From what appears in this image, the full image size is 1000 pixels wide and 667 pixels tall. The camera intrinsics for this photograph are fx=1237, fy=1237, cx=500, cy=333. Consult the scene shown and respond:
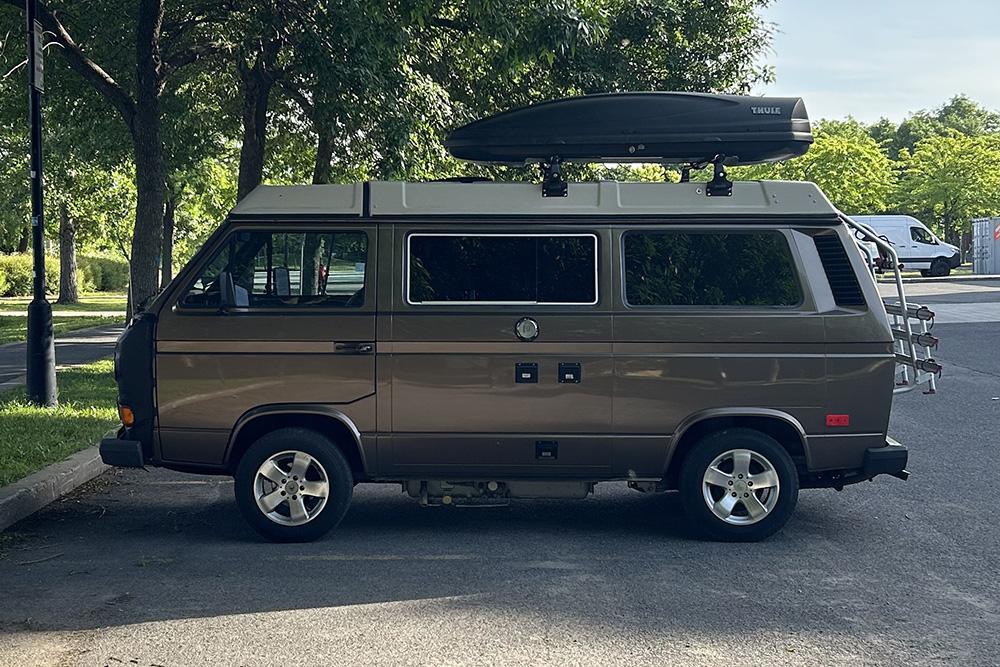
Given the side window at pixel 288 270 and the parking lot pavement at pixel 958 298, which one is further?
the parking lot pavement at pixel 958 298

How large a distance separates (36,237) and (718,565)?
832cm

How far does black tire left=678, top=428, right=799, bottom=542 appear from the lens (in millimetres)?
7434

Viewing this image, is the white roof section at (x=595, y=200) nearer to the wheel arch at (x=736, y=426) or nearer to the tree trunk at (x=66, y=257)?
the wheel arch at (x=736, y=426)

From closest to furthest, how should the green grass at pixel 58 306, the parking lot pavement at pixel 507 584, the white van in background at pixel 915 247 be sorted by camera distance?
the parking lot pavement at pixel 507 584, the green grass at pixel 58 306, the white van in background at pixel 915 247

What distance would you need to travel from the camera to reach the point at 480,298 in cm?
745

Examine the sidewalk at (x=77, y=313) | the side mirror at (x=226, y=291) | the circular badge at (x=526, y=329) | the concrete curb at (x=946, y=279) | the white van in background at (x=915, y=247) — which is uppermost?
the white van in background at (x=915, y=247)

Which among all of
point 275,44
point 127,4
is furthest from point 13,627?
point 127,4

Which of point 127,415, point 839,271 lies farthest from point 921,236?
point 127,415

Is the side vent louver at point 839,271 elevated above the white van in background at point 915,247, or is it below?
below

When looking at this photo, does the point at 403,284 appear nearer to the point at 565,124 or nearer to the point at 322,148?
the point at 565,124

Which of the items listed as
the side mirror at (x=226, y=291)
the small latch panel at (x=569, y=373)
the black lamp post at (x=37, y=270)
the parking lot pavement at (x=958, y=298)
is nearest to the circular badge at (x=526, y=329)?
the small latch panel at (x=569, y=373)

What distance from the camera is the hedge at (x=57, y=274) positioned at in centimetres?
4531

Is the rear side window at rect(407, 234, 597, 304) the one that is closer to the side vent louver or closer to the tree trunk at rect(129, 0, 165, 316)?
the side vent louver

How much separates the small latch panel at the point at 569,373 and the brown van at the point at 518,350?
0.5 inches
